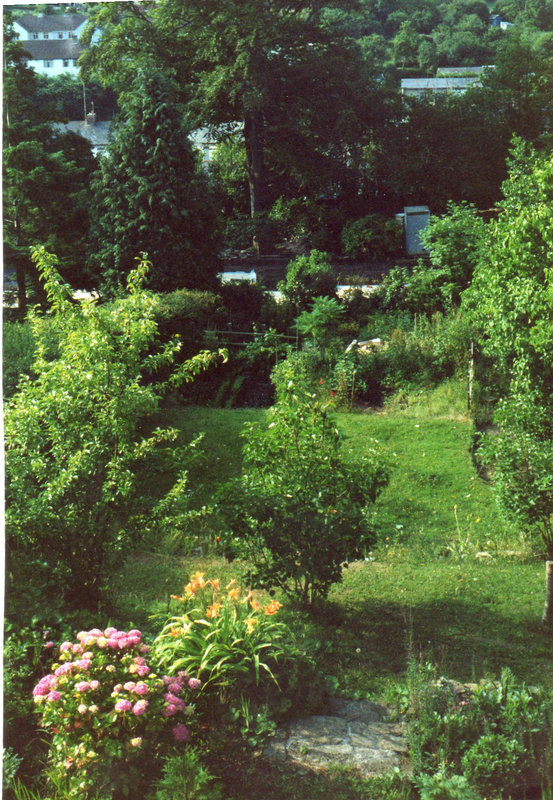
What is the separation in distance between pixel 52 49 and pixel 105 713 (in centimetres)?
495

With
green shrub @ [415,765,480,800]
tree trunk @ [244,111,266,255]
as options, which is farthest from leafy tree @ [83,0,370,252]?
green shrub @ [415,765,480,800]

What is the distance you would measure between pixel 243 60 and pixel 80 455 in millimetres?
8502

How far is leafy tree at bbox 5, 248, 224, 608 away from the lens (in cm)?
400

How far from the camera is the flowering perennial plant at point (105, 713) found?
2969 millimetres

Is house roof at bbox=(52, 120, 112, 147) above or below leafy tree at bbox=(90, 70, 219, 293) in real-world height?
above

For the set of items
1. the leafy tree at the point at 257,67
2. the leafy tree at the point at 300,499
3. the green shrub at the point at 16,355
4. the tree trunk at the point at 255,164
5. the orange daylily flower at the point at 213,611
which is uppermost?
the leafy tree at the point at 257,67

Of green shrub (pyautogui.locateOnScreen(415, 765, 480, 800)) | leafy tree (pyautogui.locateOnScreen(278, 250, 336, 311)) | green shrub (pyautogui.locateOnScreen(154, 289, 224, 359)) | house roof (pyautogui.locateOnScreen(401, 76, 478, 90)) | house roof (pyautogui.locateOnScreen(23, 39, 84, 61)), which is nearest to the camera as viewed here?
green shrub (pyautogui.locateOnScreen(415, 765, 480, 800))

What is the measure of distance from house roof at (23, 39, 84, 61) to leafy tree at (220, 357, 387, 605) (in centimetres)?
298

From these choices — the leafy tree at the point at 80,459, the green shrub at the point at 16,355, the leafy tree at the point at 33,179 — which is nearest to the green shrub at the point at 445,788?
the leafy tree at the point at 80,459

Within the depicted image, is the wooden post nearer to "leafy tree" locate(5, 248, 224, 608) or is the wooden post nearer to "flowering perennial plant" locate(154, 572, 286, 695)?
"leafy tree" locate(5, 248, 224, 608)

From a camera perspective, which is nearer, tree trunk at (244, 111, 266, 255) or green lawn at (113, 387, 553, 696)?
green lawn at (113, 387, 553, 696)

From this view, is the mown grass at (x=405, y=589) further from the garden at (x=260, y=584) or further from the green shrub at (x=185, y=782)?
the green shrub at (x=185, y=782)

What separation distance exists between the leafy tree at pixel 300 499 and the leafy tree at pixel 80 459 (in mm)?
391

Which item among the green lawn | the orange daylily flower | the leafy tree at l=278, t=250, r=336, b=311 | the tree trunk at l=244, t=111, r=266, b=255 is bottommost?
the green lawn
